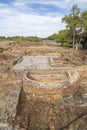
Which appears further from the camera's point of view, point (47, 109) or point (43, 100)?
point (43, 100)

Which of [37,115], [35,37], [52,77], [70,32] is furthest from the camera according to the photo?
[35,37]

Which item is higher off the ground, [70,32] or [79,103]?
[70,32]

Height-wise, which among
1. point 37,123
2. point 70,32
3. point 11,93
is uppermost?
point 70,32

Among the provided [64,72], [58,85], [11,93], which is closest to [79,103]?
[58,85]

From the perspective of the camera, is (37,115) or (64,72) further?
(64,72)

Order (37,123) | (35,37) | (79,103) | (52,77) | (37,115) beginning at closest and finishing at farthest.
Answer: (37,123)
(37,115)
(79,103)
(52,77)
(35,37)

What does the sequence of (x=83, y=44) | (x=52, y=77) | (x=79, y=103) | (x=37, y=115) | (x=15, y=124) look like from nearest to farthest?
(x=15, y=124), (x=37, y=115), (x=79, y=103), (x=52, y=77), (x=83, y=44)

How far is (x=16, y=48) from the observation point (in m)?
24.5

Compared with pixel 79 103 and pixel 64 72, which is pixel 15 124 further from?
pixel 64 72

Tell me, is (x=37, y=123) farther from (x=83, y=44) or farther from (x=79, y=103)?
(x=83, y=44)

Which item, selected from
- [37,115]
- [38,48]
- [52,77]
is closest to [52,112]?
[37,115]

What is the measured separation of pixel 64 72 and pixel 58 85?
7.56 ft

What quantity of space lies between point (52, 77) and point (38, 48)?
13.8m

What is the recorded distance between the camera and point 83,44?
2873cm
